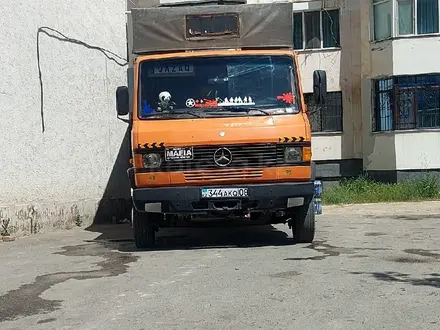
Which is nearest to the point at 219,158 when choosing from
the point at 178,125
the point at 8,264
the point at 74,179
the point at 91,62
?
the point at 178,125

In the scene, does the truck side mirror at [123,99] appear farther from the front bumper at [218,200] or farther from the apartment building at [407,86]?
the apartment building at [407,86]

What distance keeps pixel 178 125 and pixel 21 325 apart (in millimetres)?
4247

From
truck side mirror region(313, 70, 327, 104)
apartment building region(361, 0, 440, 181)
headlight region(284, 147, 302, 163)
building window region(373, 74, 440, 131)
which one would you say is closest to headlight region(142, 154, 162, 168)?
headlight region(284, 147, 302, 163)

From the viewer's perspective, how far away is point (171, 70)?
10273 millimetres

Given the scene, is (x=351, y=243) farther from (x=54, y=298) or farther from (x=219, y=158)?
(x=54, y=298)

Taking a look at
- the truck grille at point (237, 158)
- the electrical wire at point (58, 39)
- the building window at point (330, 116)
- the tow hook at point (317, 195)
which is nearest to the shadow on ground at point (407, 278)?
the truck grille at point (237, 158)

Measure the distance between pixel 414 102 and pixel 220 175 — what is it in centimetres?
1269

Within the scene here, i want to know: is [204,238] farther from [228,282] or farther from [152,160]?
[228,282]

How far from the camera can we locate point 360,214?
54.1ft

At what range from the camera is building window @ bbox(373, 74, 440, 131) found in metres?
20.8

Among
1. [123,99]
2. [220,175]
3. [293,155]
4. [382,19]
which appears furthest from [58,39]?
[382,19]

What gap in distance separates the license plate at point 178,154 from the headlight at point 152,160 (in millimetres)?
130

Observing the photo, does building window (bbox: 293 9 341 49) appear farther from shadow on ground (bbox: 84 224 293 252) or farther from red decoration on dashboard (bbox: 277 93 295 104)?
red decoration on dashboard (bbox: 277 93 295 104)

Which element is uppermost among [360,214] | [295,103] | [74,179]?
[295,103]
